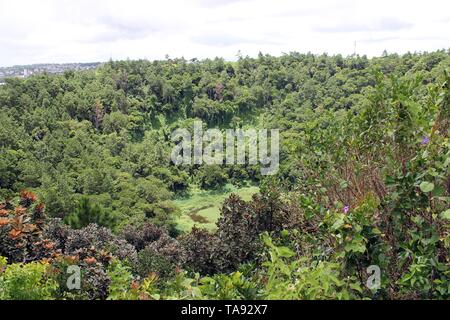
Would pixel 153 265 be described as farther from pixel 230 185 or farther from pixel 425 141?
pixel 230 185

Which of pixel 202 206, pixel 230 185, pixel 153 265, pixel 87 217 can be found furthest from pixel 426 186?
pixel 230 185

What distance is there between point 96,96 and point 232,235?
54.1 metres

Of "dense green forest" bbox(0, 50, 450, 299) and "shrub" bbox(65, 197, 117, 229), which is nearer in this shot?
"dense green forest" bbox(0, 50, 450, 299)

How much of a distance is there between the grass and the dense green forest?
1.06ft

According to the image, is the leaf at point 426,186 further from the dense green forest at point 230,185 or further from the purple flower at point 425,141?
the purple flower at point 425,141

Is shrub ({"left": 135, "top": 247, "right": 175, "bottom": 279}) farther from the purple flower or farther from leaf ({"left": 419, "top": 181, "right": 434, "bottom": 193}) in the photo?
leaf ({"left": 419, "top": 181, "right": 434, "bottom": 193})

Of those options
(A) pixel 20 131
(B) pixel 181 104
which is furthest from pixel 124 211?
(B) pixel 181 104

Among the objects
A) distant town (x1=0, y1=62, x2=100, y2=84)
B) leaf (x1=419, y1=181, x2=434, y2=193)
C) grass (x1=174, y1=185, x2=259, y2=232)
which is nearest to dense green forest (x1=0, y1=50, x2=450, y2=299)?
leaf (x1=419, y1=181, x2=434, y2=193)

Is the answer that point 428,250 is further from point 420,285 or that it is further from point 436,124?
point 436,124

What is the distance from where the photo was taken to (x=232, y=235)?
859 centimetres

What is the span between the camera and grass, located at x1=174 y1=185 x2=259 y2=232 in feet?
115

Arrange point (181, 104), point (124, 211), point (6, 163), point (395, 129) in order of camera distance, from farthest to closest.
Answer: point (181, 104)
point (6, 163)
point (124, 211)
point (395, 129)

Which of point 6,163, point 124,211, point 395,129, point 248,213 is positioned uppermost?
point 395,129

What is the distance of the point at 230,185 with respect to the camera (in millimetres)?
46188
